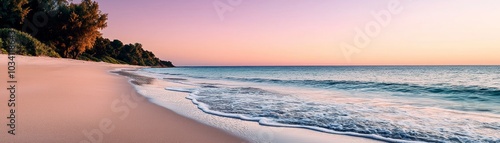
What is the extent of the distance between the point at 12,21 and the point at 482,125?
4987 centimetres

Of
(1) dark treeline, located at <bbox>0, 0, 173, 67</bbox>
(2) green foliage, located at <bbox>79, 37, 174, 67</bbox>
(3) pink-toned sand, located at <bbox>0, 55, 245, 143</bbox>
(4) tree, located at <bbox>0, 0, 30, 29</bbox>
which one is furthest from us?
(2) green foliage, located at <bbox>79, 37, 174, 67</bbox>

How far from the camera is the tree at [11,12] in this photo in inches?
1553

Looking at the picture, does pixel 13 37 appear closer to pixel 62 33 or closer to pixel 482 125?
pixel 62 33

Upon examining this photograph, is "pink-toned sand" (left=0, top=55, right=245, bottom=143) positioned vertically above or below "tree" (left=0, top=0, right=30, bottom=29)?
below

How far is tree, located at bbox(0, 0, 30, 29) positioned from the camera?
1553 inches

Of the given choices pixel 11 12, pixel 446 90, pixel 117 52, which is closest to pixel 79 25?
pixel 11 12

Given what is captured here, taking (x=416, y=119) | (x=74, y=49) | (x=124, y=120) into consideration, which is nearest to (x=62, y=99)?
(x=124, y=120)

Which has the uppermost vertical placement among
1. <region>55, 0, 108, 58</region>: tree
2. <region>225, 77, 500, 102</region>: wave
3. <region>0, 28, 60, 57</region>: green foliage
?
<region>55, 0, 108, 58</region>: tree

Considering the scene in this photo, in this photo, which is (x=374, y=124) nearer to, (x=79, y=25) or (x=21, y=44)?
(x=21, y=44)

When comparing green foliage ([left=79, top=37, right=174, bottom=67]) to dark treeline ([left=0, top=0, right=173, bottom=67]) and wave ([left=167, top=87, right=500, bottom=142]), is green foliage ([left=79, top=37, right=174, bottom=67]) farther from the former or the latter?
wave ([left=167, top=87, right=500, bottom=142])

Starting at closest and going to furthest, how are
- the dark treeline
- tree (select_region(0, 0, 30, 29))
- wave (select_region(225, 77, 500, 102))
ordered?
wave (select_region(225, 77, 500, 102))
tree (select_region(0, 0, 30, 29))
the dark treeline

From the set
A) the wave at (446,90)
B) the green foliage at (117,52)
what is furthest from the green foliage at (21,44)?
the green foliage at (117,52)

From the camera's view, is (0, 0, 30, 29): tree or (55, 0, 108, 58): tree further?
(55, 0, 108, 58): tree

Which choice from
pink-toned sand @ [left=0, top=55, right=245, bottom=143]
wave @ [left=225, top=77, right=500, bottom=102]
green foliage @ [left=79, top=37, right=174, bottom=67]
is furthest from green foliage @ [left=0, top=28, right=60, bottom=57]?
green foliage @ [left=79, top=37, right=174, bottom=67]
